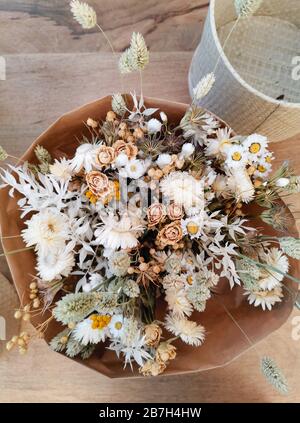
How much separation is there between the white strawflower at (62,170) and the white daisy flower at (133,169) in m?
0.06

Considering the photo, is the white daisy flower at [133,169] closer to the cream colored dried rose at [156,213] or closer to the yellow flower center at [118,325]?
the cream colored dried rose at [156,213]

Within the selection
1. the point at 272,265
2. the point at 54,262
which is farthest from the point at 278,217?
the point at 54,262

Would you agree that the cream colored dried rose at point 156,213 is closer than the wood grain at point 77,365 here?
Yes

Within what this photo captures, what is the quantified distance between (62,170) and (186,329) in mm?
238

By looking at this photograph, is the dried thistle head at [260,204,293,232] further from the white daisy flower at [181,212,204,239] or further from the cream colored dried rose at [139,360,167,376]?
the cream colored dried rose at [139,360,167,376]

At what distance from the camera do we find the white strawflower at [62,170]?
1.54ft

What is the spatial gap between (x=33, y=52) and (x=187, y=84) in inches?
9.9

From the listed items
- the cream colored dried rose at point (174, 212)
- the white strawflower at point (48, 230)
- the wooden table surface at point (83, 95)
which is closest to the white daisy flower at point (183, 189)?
the cream colored dried rose at point (174, 212)

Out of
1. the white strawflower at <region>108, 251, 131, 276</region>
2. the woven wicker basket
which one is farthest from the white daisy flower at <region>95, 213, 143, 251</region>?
the woven wicker basket

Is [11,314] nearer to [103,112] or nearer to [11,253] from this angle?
[11,253]

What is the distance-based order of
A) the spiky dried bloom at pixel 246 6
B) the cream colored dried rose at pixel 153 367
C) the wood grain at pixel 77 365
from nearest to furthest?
1. the spiky dried bloom at pixel 246 6
2. the cream colored dried rose at pixel 153 367
3. the wood grain at pixel 77 365

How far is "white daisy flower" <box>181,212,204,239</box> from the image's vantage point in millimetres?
454

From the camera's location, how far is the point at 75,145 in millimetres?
568
